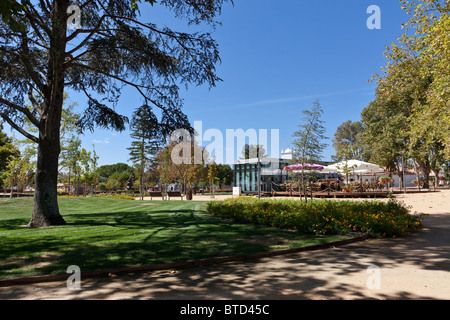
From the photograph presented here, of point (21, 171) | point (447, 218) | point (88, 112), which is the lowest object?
point (447, 218)

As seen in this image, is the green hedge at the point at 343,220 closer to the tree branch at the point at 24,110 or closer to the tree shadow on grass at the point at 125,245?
the tree shadow on grass at the point at 125,245

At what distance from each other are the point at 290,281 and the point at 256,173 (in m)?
30.4

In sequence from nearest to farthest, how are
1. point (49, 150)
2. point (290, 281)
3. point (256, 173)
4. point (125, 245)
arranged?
1. point (290, 281)
2. point (125, 245)
3. point (49, 150)
4. point (256, 173)

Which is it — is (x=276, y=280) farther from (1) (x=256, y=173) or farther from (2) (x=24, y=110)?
(1) (x=256, y=173)

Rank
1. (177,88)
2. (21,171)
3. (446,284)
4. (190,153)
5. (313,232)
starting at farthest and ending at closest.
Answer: (190,153) → (21,171) → (177,88) → (313,232) → (446,284)

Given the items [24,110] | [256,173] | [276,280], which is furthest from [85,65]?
[256,173]

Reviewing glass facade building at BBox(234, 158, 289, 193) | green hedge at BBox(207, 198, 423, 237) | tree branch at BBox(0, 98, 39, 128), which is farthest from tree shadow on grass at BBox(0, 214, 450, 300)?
glass facade building at BBox(234, 158, 289, 193)

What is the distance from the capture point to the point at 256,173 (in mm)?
34500

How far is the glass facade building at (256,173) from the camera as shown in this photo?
108 ft

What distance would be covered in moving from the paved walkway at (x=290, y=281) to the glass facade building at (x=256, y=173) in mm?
26086
